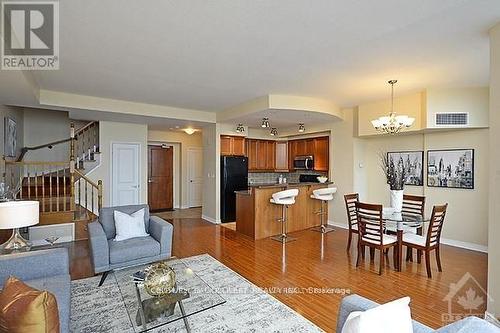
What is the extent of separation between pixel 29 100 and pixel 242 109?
360 cm

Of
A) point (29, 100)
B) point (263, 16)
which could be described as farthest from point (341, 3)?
point (29, 100)

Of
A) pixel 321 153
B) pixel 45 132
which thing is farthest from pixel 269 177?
pixel 45 132

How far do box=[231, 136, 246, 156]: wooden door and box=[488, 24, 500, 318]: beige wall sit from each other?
208 inches

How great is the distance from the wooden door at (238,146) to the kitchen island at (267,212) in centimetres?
162

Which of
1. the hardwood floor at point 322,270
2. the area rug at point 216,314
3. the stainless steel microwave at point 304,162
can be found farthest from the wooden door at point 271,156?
the area rug at point 216,314

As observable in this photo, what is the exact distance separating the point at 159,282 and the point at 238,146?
205 inches

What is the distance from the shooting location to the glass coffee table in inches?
78.5

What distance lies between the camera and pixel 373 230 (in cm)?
363

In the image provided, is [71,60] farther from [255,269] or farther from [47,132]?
[47,132]

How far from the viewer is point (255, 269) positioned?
368 centimetres

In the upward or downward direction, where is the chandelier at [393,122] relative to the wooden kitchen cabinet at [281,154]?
upward

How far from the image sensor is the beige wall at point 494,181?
2.40 m

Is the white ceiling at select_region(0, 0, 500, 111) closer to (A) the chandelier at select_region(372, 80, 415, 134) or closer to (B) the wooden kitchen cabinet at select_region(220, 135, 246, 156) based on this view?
(A) the chandelier at select_region(372, 80, 415, 134)

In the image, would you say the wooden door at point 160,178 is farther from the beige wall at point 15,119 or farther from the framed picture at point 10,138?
the framed picture at point 10,138
